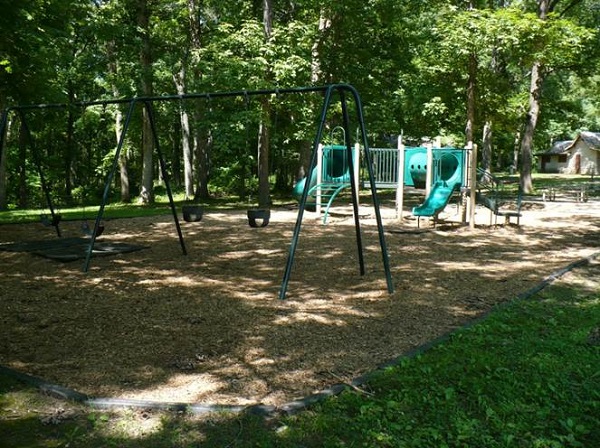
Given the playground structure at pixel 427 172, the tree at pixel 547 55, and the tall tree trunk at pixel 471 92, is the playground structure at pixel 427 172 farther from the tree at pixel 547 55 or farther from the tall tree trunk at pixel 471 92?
the tree at pixel 547 55

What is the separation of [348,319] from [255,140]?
19.2 meters

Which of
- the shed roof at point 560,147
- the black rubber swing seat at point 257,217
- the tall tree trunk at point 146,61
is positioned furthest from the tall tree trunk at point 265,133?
the shed roof at point 560,147

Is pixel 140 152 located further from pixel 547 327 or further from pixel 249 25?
pixel 547 327

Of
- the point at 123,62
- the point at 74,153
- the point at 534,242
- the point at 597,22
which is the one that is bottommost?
the point at 534,242

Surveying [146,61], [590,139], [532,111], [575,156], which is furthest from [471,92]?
[575,156]

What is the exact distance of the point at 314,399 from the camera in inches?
132

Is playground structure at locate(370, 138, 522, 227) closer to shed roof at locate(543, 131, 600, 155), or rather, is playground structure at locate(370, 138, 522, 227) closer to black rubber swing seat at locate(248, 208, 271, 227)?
black rubber swing seat at locate(248, 208, 271, 227)

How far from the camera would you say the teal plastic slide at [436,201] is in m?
12.0

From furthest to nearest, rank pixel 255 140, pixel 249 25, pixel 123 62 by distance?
pixel 255 140
pixel 123 62
pixel 249 25

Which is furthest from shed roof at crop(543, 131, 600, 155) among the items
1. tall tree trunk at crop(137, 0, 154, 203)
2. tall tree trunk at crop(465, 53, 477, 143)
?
tall tree trunk at crop(137, 0, 154, 203)

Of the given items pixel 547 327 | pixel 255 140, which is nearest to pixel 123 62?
pixel 255 140

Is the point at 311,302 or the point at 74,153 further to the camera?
the point at 74,153

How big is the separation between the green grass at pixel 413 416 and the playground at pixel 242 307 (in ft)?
1.05

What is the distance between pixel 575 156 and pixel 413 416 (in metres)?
60.3
